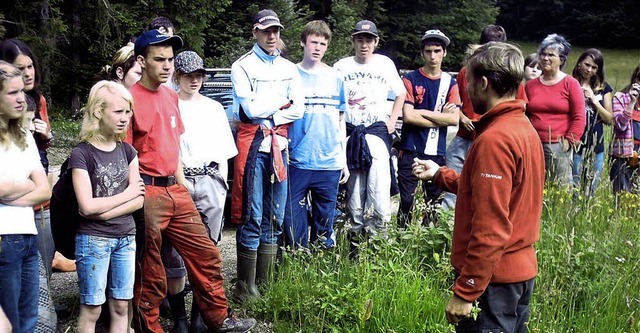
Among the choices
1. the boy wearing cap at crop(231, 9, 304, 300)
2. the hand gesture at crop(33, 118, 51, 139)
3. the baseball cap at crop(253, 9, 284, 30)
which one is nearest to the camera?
the hand gesture at crop(33, 118, 51, 139)

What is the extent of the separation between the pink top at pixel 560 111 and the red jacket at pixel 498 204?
157 inches

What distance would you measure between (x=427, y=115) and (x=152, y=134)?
2.98m

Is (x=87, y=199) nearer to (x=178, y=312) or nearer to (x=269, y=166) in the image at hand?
(x=178, y=312)

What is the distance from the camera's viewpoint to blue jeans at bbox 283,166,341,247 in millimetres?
5777

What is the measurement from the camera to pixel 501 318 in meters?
3.27

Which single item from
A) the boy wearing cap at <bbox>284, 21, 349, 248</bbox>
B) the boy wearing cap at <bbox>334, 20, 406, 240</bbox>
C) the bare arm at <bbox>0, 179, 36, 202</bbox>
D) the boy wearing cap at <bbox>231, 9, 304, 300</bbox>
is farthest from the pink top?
the bare arm at <bbox>0, 179, 36, 202</bbox>

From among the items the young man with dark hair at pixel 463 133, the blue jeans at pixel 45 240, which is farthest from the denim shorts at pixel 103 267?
the young man with dark hair at pixel 463 133

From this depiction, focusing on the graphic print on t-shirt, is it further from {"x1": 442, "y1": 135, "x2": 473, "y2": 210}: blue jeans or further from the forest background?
the forest background

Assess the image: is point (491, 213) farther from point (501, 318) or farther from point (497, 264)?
point (501, 318)

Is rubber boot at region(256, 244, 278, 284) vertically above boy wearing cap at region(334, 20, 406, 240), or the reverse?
boy wearing cap at region(334, 20, 406, 240)

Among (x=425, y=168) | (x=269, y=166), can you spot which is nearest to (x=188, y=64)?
(x=269, y=166)

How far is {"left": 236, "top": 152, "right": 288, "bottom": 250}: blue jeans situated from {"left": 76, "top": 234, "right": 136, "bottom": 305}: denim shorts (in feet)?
4.27

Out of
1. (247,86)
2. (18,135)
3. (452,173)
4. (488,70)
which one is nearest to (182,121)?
(247,86)

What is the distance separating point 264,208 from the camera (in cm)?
541
